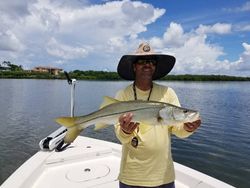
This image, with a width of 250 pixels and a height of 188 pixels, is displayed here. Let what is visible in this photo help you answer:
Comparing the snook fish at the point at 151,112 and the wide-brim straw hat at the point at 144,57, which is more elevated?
the wide-brim straw hat at the point at 144,57

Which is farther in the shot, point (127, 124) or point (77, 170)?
point (77, 170)

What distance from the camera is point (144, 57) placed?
3.05 m

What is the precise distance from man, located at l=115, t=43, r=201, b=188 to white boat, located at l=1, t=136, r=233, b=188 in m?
1.83

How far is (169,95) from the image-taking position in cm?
301

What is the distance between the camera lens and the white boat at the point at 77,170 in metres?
4.66

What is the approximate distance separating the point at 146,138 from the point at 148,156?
181 millimetres

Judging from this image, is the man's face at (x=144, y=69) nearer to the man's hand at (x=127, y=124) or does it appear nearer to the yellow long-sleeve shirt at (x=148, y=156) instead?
the yellow long-sleeve shirt at (x=148, y=156)

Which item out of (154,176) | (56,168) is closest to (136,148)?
(154,176)

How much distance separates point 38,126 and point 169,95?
Result: 1625 cm

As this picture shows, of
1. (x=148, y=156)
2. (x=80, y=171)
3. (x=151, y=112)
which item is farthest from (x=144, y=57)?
(x=80, y=171)

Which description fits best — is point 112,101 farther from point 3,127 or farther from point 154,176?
point 3,127

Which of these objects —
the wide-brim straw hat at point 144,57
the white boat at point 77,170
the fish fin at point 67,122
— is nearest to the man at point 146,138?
the wide-brim straw hat at point 144,57

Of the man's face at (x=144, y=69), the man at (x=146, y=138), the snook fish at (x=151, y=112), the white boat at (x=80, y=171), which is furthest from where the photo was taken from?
the white boat at (x=80, y=171)

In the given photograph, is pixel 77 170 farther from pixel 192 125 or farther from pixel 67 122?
pixel 192 125
